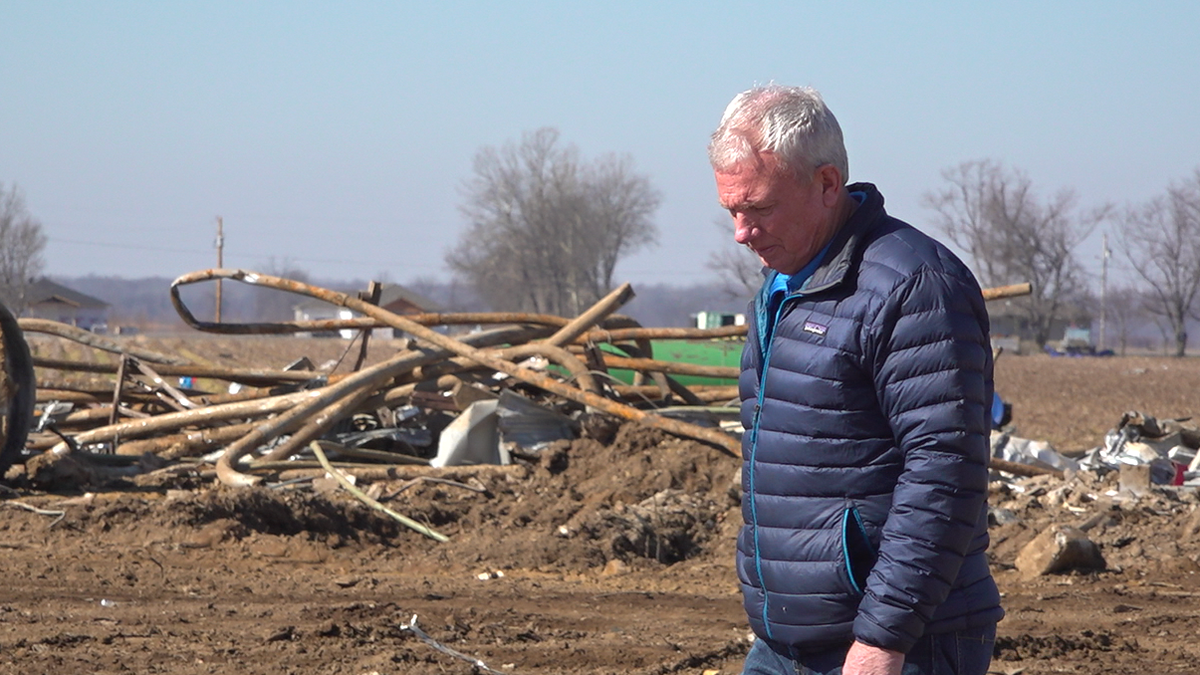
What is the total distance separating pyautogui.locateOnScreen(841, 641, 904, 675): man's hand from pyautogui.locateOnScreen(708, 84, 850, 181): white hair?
35.2 inches

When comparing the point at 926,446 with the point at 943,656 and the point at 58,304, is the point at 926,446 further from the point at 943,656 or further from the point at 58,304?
the point at 58,304

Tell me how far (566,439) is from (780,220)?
724 cm

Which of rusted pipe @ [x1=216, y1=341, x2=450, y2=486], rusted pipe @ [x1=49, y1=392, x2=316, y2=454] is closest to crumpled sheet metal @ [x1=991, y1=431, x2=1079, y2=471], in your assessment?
rusted pipe @ [x1=216, y1=341, x2=450, y2=486]

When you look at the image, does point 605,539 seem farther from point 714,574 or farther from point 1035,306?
point 1035,306

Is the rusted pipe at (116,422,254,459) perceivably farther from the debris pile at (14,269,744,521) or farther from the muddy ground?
the muddy ground

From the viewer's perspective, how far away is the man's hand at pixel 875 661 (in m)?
2.16

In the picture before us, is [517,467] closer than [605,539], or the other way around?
[605,539]

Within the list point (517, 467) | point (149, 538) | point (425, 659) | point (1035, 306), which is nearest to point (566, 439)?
point (517, 467)

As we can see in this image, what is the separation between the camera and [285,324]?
34.5 feet

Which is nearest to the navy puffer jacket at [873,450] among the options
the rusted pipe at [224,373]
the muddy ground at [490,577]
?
the muddy ground at [490,577]

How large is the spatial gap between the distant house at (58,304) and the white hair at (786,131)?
260 ft

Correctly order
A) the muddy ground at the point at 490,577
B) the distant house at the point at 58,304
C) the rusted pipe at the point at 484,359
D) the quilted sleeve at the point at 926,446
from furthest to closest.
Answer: the distant house at the point at 58,304, the rusted pipe at the point at 484,359, the muddy ground at the point at 490,577, the quilted sleeve at the point at 926,446

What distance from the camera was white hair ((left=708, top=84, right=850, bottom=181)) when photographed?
7.43 ft

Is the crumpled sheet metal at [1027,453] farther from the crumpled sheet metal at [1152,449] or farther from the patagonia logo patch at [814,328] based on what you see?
the patagonia logo patch at [814,328]
